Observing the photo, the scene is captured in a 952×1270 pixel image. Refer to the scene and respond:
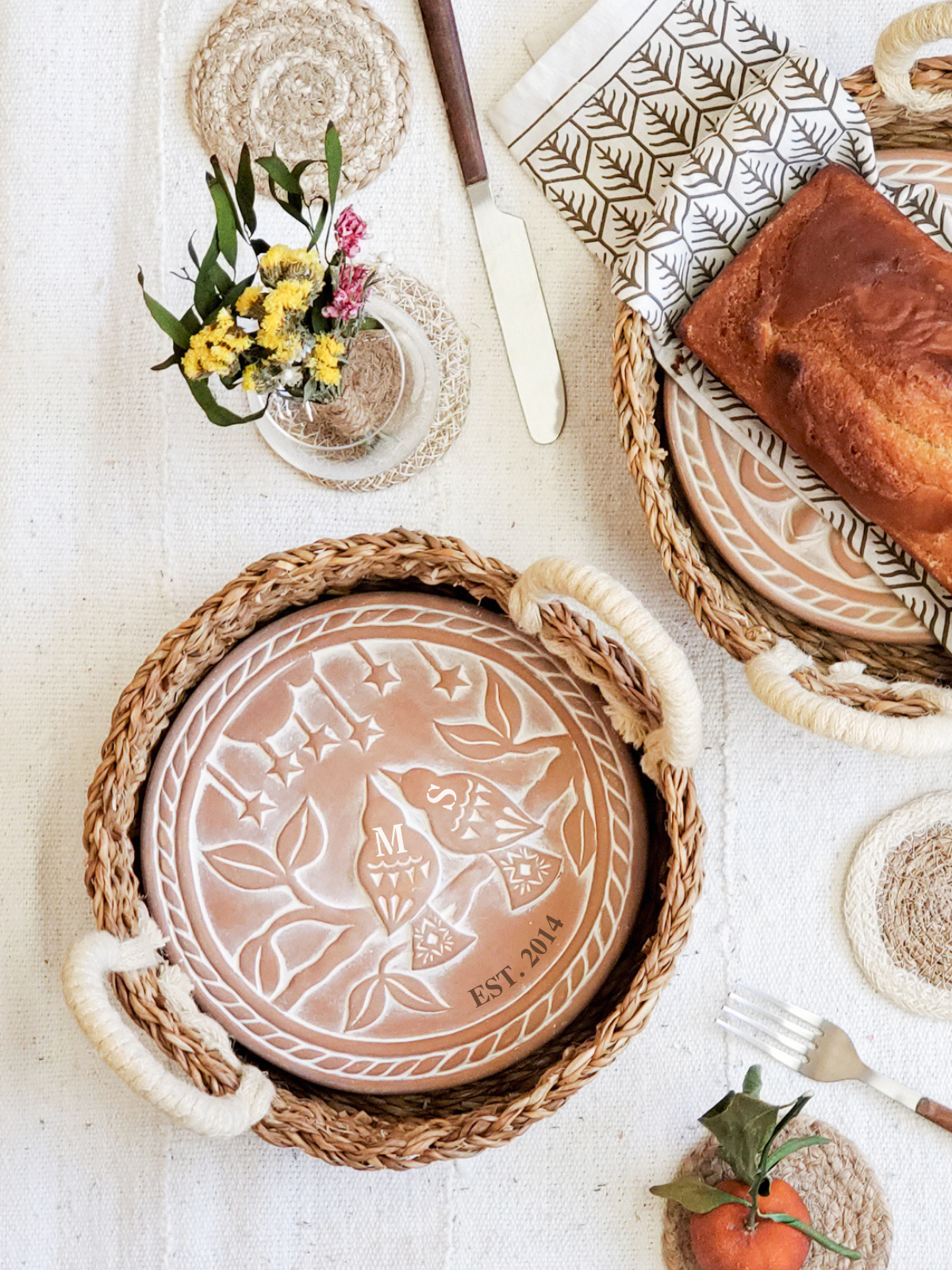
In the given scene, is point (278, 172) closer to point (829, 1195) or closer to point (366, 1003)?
point (366, 1003)

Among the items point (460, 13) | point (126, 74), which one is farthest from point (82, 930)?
point (460, 13)

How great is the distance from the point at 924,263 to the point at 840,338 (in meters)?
0.09

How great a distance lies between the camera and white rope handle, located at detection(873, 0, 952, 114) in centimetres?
84

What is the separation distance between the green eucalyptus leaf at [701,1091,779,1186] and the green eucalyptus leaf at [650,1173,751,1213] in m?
0.02

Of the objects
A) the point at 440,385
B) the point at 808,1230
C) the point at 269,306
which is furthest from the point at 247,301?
the point at 808,1230

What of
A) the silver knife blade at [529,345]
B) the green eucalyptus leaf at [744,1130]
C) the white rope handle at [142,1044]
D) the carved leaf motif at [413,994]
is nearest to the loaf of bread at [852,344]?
the silver knife blade at [529,345]

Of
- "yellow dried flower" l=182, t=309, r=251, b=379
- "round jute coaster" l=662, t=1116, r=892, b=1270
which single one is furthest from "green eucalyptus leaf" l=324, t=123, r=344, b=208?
"round jute coaster" l=662, t=1116, r=892, b=1270

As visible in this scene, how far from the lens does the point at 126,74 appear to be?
3.51 feet

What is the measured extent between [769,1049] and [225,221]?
87 centimetres

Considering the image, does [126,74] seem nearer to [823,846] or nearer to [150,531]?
[150,531]

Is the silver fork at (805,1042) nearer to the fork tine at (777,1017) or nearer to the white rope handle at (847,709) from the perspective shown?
the fork tine at (777,1017)

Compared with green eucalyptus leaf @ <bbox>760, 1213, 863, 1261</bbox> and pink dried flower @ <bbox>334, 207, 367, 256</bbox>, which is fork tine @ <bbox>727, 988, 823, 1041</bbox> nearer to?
green eucalyptus leaf @ <bbox>760, 1213, 863, 1261</bbox>

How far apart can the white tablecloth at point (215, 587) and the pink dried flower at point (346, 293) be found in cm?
27

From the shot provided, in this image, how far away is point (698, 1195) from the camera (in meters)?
0.93
